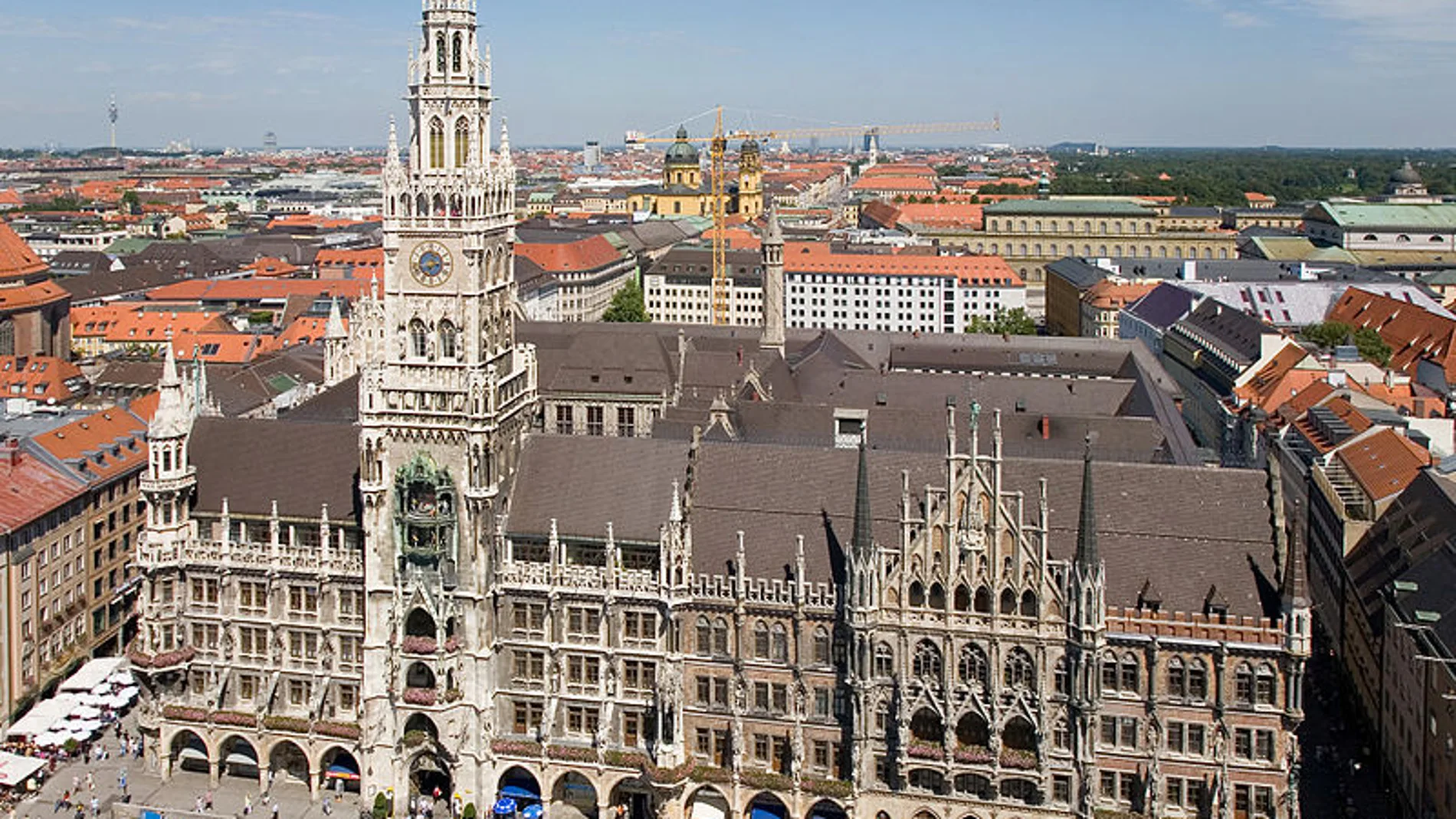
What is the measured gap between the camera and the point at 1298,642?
73875mm

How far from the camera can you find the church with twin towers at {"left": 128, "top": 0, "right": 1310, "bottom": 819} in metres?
76.8

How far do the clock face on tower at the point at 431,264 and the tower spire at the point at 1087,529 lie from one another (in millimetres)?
36466

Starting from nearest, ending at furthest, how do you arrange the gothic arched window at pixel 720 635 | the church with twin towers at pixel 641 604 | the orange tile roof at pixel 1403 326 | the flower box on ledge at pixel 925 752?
the church with twin towers at pixel 641 604, the flower box on ledge at pixel 925 752, the gothic arched window at pixel 720 635, the orange tile roof at pixel 1403 326

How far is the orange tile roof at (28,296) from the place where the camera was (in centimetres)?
16962

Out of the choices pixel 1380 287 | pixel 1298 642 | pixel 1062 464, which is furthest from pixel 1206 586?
pixel 1380 287

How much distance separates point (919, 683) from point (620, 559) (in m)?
17.9

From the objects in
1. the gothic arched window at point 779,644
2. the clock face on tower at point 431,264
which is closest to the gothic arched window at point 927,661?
the gothic arched window at point 779,644

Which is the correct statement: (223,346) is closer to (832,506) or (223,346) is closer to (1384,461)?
(832,506)

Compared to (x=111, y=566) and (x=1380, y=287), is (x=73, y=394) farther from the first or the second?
(x=1380, y=287)

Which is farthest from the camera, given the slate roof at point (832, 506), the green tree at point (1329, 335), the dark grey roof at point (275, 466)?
the green tree at point (1329, 335)

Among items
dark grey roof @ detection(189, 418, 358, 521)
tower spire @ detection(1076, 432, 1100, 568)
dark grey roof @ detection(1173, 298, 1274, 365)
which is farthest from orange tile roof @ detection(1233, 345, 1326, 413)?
A: dark grey roof @ detection(189, 418, 358, 521)

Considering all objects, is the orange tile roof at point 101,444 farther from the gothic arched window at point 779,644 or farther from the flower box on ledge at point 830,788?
the flower box on ledge at point 830,788

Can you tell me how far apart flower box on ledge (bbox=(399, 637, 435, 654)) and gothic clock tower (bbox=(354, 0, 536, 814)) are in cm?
9

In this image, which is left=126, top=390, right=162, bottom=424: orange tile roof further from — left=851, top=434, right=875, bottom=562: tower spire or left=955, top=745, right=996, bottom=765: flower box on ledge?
left=955, top=745, right=996, bottom=765: flower box on ledge
